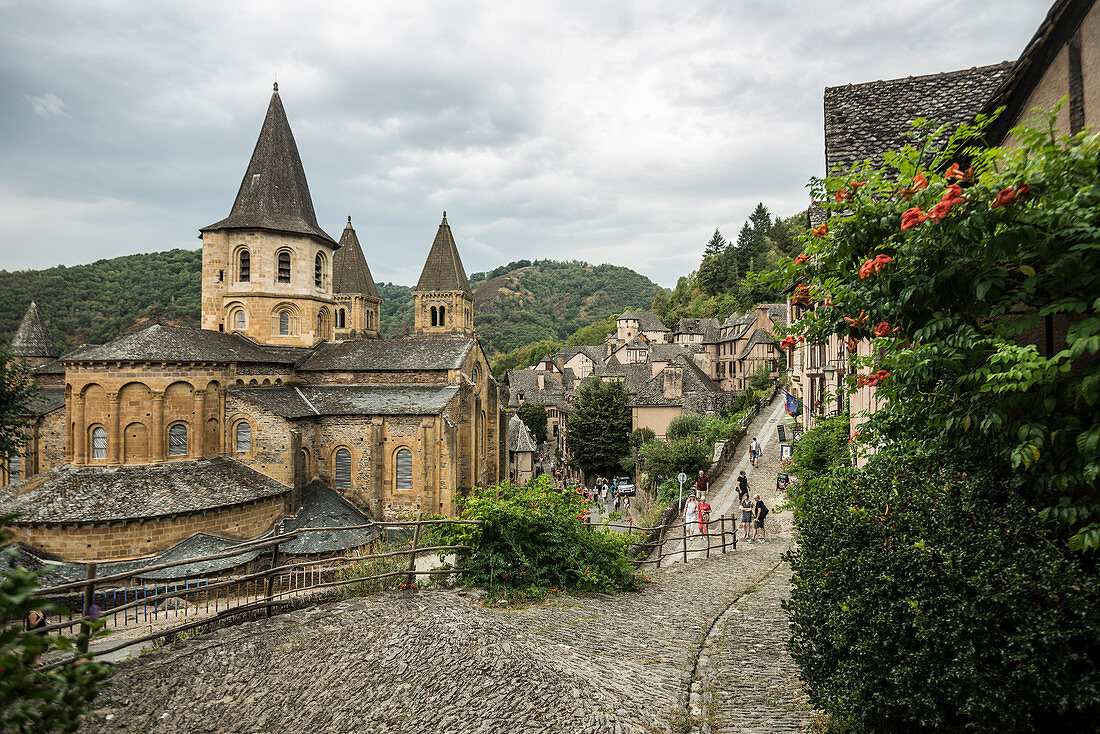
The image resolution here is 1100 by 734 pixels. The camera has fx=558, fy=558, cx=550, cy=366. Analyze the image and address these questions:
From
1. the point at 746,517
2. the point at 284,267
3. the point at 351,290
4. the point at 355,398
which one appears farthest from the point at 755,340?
the point at 284,267

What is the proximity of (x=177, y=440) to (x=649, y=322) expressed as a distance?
76280mm

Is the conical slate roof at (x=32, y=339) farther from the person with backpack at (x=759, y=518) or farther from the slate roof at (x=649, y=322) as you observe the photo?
the slate roof at (x=649, y=322)

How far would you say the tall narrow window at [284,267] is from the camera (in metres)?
32.3

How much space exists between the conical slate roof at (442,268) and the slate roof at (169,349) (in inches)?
796

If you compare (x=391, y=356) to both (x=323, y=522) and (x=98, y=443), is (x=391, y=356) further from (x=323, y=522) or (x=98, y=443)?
(x=98, y=443)

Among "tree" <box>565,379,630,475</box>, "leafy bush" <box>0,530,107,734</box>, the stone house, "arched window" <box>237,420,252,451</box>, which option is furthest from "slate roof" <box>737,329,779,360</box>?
"leafy bush" <box>0,530,107,734</box>

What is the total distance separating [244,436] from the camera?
2600 centimetres

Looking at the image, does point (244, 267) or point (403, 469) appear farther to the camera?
point (244, 267)

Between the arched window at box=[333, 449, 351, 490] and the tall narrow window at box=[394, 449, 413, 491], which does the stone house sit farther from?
the arched window at box=[333, 449, 351, 490]

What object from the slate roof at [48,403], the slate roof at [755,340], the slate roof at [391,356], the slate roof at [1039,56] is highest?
the slate roof at [755,340]

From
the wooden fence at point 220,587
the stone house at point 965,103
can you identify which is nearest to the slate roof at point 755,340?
the stone house at point 965,103

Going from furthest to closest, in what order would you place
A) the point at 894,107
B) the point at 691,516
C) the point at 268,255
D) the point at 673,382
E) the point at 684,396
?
the point at 684,396 → the point at 673,382 → the point at 268,255 → the point at 691,516 → the point at 894,107

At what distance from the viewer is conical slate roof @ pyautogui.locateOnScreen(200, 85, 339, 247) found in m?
31.8

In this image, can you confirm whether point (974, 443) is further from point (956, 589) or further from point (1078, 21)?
point (1078, 21)
